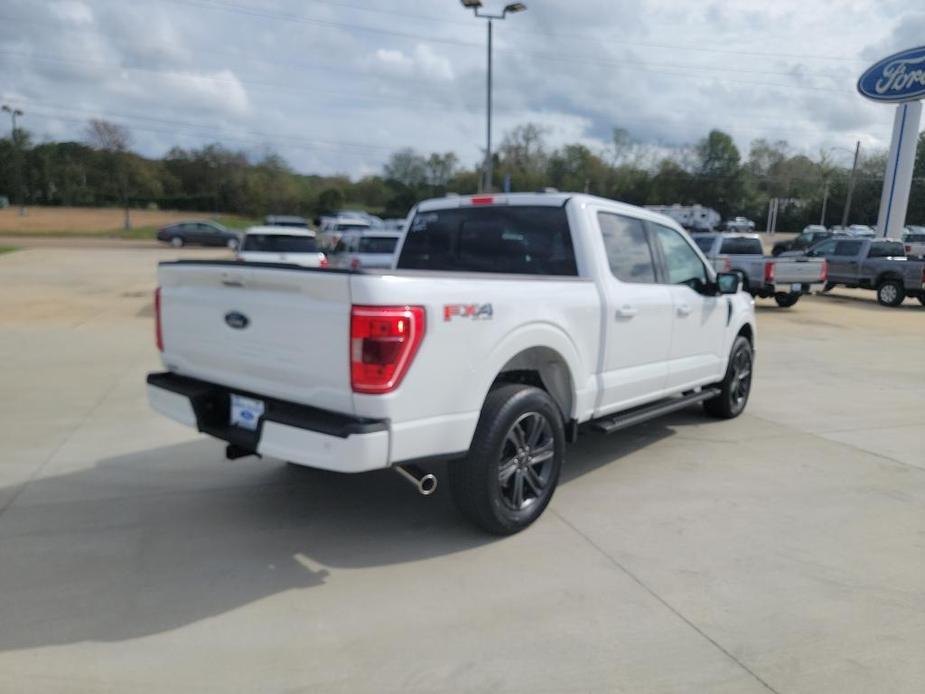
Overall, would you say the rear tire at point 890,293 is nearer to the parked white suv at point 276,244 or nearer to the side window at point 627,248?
the parked white suv at point 276,244

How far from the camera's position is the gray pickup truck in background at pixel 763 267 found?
16.6 meters

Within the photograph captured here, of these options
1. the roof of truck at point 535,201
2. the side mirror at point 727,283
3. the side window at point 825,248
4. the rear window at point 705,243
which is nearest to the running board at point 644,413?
the side mirror at point 727,283

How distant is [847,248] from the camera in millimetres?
20516

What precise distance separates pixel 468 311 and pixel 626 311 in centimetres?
163

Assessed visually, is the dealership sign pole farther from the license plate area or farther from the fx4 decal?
the license plate area

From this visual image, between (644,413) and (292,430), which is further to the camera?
(644,413)

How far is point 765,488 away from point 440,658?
306 centimetres

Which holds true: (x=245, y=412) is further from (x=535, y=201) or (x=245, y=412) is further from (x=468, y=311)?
(x=535, y=201)

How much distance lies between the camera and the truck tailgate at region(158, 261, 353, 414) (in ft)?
10.6

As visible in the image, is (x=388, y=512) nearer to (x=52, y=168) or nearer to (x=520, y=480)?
(x=520, y=480)

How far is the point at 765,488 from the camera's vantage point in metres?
4.97

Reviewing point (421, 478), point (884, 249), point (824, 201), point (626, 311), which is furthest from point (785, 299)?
point (824, 201)

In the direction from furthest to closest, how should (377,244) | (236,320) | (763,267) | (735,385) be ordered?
(763,267)
(377,244)
(735,385)
(236,320)

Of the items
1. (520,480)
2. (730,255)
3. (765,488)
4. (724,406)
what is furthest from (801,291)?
(520,480)
